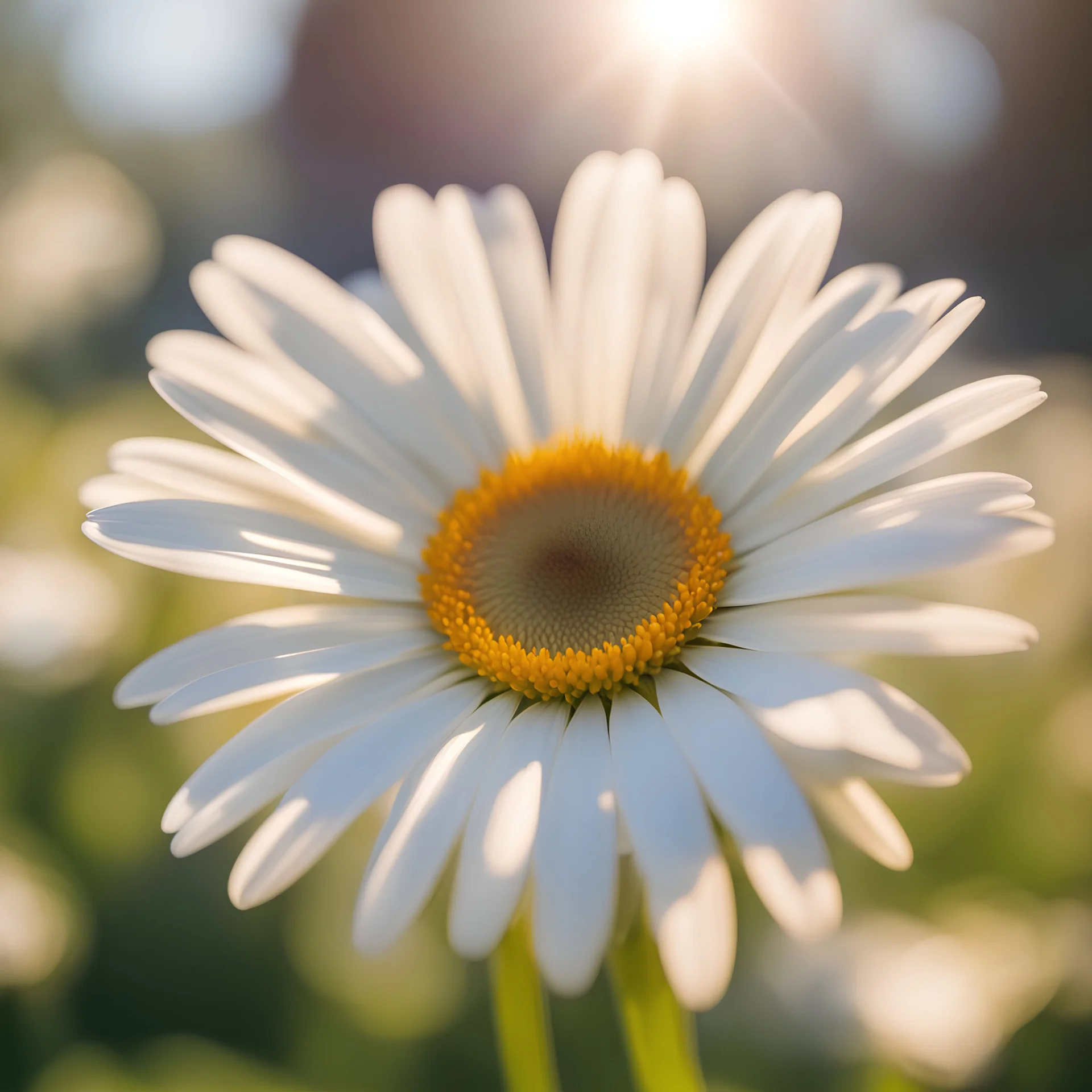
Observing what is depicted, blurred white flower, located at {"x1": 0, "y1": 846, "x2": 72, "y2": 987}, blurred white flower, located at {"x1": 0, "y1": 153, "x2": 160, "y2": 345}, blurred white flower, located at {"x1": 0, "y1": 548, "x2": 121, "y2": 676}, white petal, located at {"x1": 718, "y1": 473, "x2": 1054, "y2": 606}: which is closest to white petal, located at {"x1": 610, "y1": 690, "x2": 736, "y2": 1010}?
white petal, located at {"x1": 718, "y1": 473, "x2": 1054, "y2": 606}

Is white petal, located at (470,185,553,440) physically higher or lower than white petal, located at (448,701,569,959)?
higher

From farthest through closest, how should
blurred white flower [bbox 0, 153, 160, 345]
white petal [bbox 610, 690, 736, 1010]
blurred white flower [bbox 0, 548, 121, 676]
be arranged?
blurred white flower [bbox 0, 153, 160, 345] → blurred white flower [bbox 0, 548, 121, 676] → white petal [bbox 610, 690, 736, 1010]

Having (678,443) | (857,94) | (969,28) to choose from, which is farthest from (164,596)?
(969,28)

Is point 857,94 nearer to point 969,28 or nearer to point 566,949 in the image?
point 969,28

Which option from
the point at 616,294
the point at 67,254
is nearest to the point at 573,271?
the point at 616,294

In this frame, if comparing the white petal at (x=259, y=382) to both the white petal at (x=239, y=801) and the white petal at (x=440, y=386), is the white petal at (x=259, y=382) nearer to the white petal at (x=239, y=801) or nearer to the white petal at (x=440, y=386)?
the white petal at (x=440, y=386)

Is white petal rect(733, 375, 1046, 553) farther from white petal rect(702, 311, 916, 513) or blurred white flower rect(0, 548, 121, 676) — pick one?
blurred white flower rect(0, 548, 121, 676)
